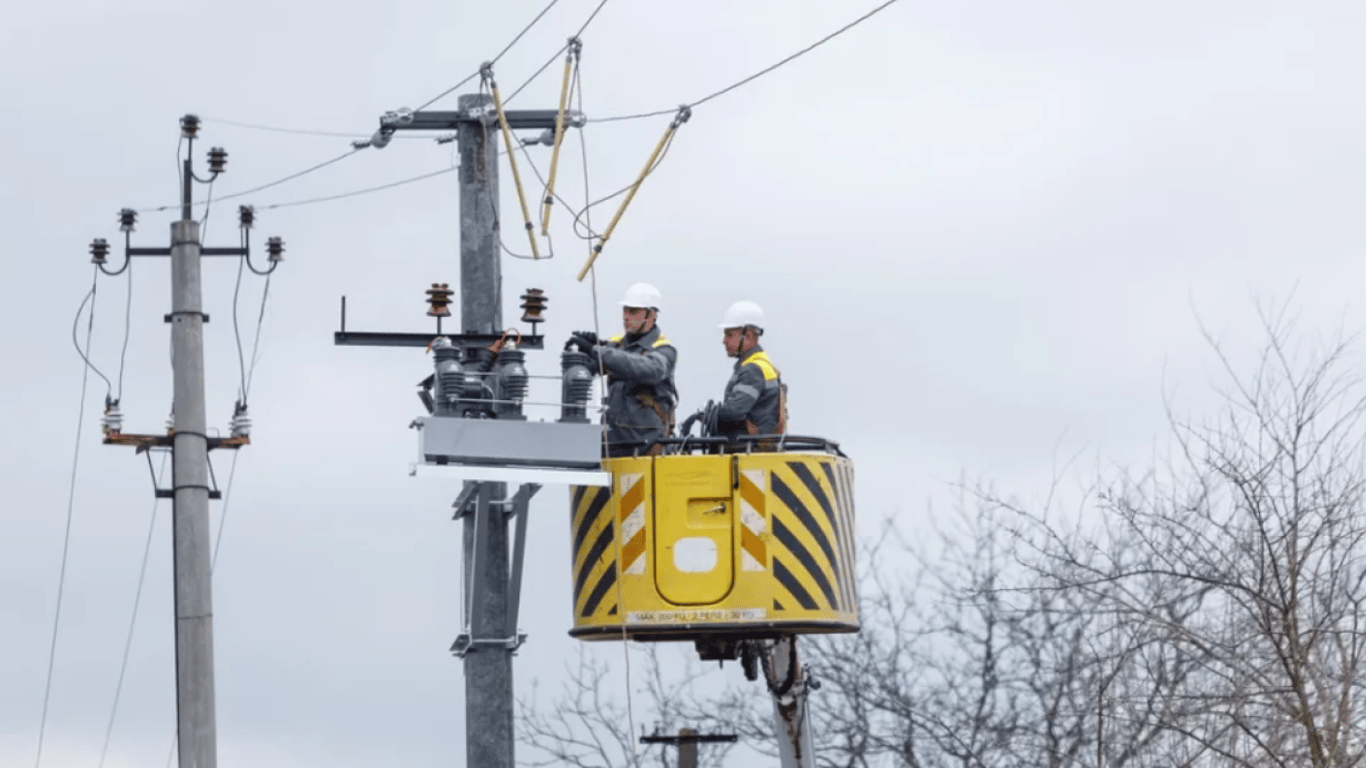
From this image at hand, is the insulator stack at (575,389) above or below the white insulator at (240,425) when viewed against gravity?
below

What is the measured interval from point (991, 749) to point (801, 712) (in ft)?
8.04

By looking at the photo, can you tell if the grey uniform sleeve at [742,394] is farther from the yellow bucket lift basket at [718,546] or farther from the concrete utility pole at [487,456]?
the concrete utility pole at [487,456]

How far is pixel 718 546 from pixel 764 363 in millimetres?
1294

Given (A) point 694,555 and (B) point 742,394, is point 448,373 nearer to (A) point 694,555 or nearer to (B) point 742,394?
(A) point 694,555

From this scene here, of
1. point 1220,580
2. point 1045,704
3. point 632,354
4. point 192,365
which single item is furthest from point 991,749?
point 192,365

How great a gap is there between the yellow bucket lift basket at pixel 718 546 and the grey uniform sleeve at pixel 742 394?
0.28 meters

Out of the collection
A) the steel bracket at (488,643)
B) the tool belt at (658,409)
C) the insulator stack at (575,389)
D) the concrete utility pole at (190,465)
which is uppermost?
the concrete utility pole at (190,465)

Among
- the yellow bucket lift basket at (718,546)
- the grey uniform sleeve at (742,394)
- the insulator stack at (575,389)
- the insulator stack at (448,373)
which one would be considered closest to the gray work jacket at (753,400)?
the grey uniform sleeve at (742,394)

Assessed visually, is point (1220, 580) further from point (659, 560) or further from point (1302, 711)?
point (659, 560)

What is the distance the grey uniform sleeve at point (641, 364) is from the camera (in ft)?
51.4

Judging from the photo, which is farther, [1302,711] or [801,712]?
[801,712]

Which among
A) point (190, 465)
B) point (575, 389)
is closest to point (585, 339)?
point (575, 389)

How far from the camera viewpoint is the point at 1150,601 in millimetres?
17797

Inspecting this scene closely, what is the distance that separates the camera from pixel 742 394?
1631cm
